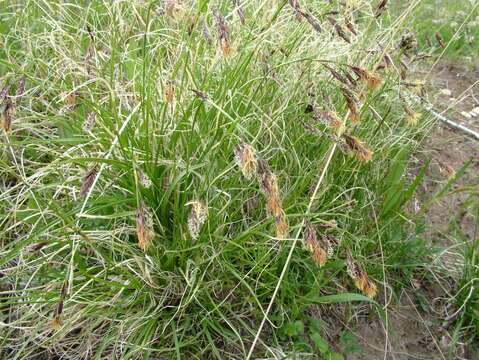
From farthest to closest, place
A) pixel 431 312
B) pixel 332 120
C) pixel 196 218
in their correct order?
pixel 431 312 → pixel 332 120 → pixel 196 218

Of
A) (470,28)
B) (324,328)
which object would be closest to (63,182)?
(324,328)

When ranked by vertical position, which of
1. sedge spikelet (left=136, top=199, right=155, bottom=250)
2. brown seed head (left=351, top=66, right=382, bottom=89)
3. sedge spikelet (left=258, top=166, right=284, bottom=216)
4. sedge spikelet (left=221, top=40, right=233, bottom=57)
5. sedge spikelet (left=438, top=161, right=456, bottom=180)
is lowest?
sedge spikelet (left=136, top=199, right=155, bottom=250)

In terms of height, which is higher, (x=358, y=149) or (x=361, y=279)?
(x=358, y=149)

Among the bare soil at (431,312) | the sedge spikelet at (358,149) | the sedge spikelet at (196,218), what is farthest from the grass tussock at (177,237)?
the sedge spikelet at (196,218)

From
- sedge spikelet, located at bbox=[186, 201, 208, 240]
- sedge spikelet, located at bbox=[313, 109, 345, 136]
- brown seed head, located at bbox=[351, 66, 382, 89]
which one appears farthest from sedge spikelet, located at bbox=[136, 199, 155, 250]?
brown seed head, located at bbox=[351, 66, 382, 89]

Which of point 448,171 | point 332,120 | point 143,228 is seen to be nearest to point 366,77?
point 332,120

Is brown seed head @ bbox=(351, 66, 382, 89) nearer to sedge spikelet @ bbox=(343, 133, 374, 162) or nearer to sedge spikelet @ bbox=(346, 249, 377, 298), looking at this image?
sedge spikelet @ bbox=(343, 133, 374, 162)

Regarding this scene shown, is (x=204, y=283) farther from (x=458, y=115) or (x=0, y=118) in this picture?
(x=458, y=115)

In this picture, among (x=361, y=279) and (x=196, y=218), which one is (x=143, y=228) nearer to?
(x=196, y=218)

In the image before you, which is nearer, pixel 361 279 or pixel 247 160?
pixel 247 160

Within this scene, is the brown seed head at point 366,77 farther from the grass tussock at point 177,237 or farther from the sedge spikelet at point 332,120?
the sedge spikelet at point 332,120
